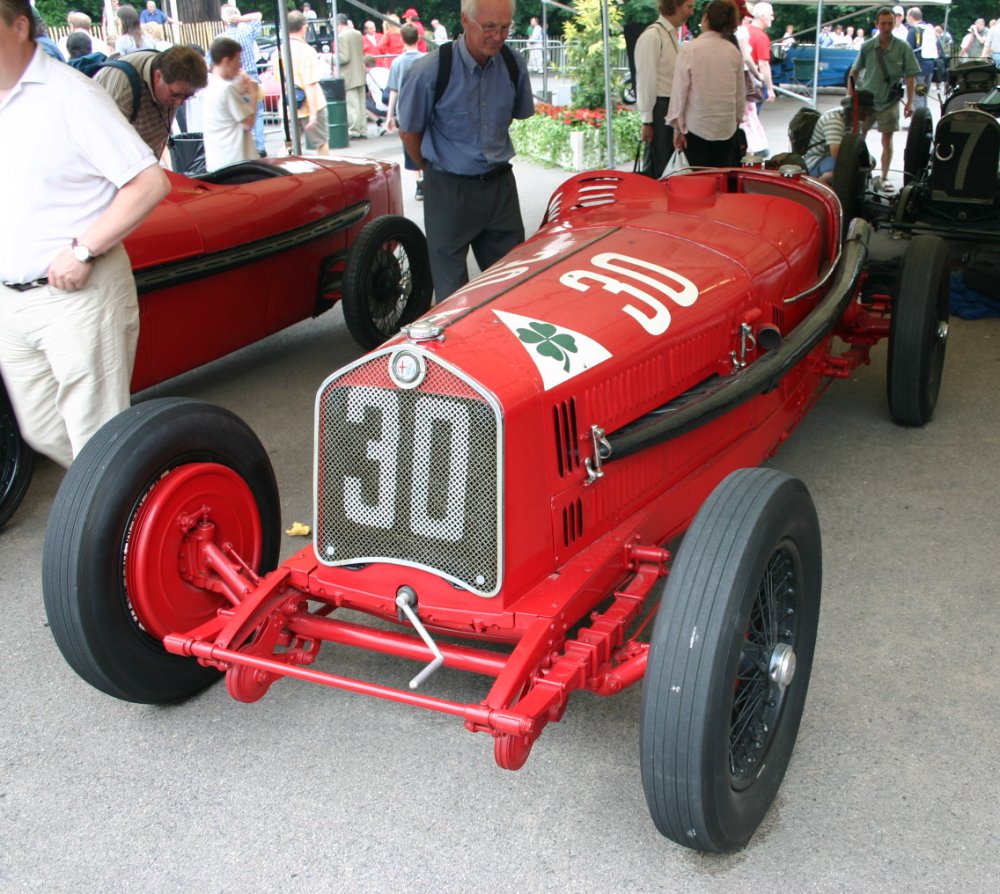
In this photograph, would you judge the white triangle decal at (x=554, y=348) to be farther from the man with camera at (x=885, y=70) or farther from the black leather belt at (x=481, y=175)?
the man with camera at (x=885, y=70)

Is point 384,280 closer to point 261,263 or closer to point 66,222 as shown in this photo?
point 261,263

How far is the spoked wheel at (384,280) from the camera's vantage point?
572 centimetres

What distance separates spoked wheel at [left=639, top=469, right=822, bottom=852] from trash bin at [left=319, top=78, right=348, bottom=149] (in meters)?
13.9

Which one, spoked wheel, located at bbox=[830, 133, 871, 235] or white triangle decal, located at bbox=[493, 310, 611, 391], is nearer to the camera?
white triangle decal, located at bbox=[493, 310, 611, 391]

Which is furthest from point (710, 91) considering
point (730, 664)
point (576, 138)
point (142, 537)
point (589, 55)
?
point (589, 55)

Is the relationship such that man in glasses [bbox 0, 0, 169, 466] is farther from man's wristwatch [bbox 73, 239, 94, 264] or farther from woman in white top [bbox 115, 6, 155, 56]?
woman in white top [bbox 115, 6, 155, 56]

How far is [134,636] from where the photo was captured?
2.79 meters

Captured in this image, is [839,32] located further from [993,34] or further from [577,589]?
[577,589]

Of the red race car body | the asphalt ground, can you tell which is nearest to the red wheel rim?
the asphalt ground

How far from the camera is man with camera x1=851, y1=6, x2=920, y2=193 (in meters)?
10.3

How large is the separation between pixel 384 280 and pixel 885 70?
6.81 metres

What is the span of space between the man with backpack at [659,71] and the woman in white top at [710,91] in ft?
1.76

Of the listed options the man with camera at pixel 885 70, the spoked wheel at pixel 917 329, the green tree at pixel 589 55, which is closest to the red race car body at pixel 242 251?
the spoked wheel at pixel 917 329

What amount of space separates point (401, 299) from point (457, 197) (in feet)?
4.28
